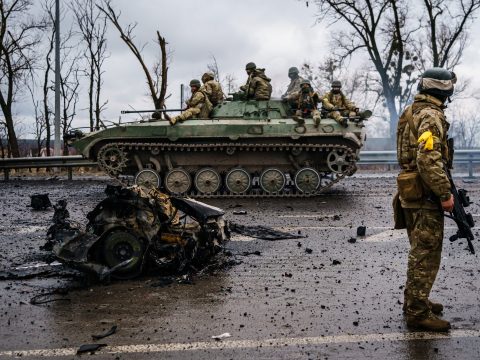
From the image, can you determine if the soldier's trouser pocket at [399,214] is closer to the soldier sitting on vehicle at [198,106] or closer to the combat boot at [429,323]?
the combat boot at [429,323]

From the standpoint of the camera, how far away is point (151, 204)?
23.5ft

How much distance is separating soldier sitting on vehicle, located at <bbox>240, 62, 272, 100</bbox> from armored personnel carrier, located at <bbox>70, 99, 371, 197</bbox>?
526mm

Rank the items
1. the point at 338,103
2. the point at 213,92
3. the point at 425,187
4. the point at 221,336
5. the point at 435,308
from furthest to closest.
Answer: the point at 338,103 → the point at 213,92 → the point at 435,308 → the point at 425,187 → the point at 221,336

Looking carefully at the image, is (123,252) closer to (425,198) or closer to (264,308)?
(264,308)

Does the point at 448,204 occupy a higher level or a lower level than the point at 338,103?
lower

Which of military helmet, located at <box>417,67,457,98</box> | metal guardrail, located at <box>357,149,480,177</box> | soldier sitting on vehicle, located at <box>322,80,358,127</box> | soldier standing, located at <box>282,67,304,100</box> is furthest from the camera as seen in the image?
metal guardrail, located at <box>357,149,480,177</box>

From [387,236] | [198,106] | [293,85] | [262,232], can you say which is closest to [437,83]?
[387,236]

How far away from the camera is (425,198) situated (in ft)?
17.8

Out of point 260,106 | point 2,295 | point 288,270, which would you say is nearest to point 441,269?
point 288,270

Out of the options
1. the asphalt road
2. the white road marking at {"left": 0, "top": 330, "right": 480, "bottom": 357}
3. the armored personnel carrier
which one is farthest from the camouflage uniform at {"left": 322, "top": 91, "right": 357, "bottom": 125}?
the white road marking at {"left": 0, "top": 330, "right": 480, "bottom": 357}

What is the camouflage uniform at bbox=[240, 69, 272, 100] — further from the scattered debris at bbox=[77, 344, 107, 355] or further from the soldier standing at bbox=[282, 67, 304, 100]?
the scattered debris at bbox=[77, 344, 107, 355]

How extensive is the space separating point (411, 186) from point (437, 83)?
0.86 metres

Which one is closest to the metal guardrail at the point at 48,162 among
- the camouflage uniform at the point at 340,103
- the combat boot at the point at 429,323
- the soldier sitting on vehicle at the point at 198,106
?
the soldier sitting on vehicle at the point at 198,106

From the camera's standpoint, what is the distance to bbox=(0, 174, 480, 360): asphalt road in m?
4.85
